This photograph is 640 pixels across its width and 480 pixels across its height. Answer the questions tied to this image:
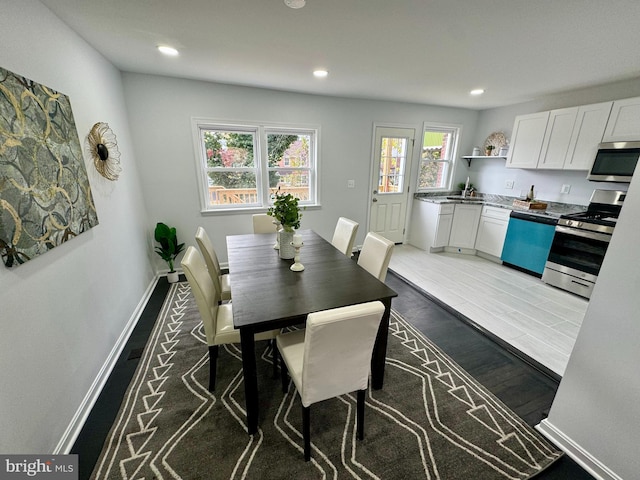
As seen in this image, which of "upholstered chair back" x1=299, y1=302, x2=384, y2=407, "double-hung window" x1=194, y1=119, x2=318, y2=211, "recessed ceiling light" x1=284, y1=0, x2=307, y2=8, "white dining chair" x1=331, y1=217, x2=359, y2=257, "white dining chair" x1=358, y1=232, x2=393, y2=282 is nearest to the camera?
"upholstered chair back" x1=299, y1=302, x2=384, y2=407

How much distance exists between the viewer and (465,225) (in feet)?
14.2

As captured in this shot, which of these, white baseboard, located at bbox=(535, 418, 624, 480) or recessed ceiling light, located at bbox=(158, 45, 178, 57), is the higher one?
recessed ceiling light, located at bbox=(158, 45, 178, 57)

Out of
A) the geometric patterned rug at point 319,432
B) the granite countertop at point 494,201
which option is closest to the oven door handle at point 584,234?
the granite countertop at point 494,201

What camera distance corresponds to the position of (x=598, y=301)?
1.30 meters

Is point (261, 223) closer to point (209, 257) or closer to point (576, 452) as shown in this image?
point (209, 257)

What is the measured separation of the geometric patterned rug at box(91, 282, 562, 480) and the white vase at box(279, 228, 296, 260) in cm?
87

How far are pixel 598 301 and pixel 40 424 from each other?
286 cm

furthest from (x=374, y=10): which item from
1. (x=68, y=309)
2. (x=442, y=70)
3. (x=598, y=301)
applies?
(x=68, y=309)

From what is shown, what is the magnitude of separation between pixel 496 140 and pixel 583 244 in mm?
2295

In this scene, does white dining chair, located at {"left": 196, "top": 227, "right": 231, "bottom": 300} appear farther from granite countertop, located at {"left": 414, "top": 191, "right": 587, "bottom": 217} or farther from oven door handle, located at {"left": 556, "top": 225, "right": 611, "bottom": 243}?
oven door handle, located at {"left": 556, "top": 225, "right": 611, "bottom": 243}

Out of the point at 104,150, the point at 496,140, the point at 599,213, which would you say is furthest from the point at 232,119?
the point at 599,213

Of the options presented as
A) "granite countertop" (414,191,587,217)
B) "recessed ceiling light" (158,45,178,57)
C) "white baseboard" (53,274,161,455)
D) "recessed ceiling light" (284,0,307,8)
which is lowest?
"white baseboard" (53,274,161,455)

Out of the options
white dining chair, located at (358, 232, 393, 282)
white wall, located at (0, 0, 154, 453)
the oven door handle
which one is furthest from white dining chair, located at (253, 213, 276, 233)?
the oven door handle

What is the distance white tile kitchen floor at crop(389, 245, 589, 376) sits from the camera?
228 cm
